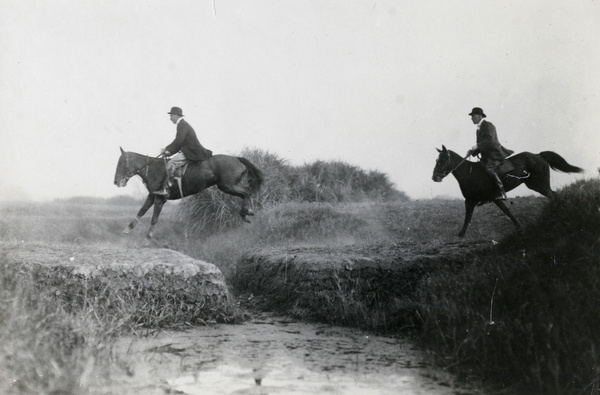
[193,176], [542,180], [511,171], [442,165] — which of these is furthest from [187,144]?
[542,180]

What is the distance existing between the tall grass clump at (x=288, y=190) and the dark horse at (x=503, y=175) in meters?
4.41

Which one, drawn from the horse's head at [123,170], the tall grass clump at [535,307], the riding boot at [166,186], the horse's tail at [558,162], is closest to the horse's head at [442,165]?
the horse's tail at [558,162]

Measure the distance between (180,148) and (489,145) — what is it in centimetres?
575

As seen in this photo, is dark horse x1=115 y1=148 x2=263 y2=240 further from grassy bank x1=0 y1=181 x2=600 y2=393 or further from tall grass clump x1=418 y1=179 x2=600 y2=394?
tall grass clump x1=418 y1=179 x2=600 y2=394

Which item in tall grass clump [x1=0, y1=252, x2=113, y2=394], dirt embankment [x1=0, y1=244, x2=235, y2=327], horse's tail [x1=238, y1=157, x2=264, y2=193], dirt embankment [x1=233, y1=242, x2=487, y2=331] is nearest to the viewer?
tall grass clump [x1=0, y1=252, x2=113, y2=394]

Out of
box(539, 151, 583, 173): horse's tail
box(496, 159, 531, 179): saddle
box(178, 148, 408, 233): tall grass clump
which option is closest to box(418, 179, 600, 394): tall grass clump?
box(496, 159, 531, 179): saddle

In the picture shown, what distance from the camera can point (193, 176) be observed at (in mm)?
10961

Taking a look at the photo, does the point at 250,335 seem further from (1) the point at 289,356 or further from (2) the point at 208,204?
(2) the point at 208,204

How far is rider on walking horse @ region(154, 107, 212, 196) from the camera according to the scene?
10.6 m

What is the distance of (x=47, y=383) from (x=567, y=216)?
5.31 metres

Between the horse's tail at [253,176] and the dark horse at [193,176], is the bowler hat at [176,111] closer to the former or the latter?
the dark horse at [193,176]

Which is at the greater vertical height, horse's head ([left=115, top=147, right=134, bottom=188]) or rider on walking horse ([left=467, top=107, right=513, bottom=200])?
rider on walking horse ([left=467, top=107, right=513, bottom=200])

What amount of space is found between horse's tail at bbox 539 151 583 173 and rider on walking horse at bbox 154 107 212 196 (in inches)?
254

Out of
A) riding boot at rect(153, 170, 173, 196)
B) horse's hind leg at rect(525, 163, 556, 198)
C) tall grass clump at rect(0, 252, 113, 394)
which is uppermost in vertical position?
horse's hind leg at rect(525, 163, 556, 198)
